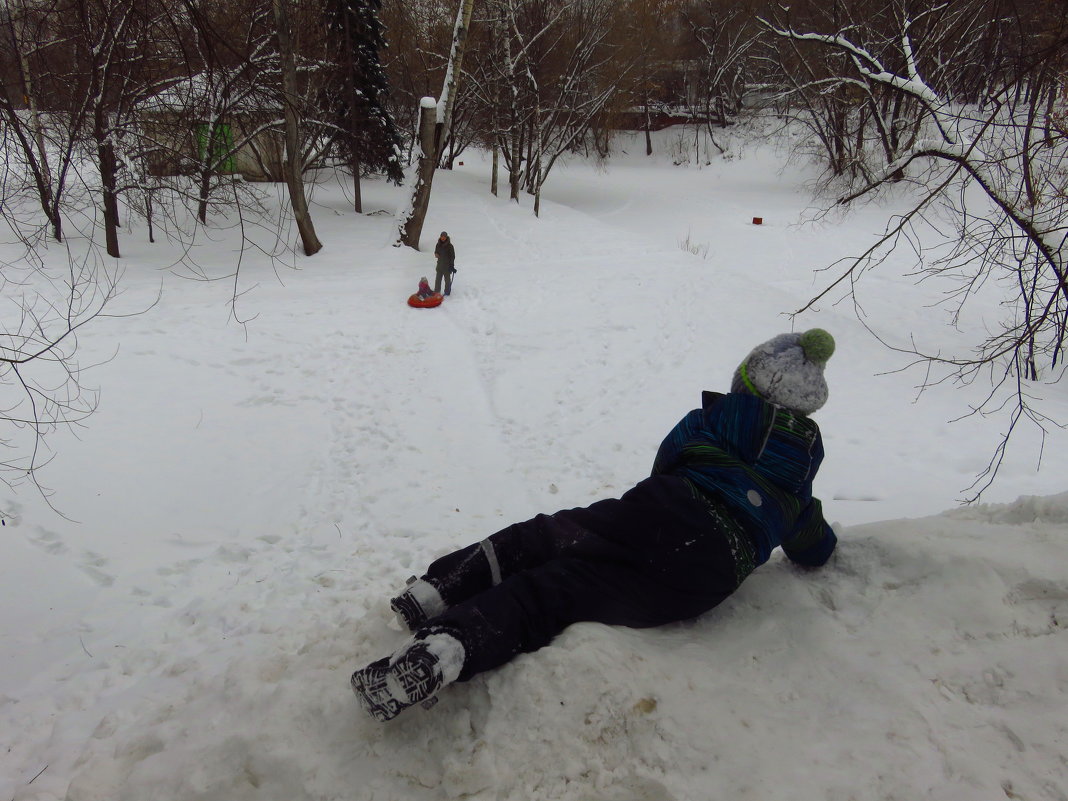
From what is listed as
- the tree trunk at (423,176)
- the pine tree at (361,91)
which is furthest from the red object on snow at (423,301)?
the pine tree at (361,91)

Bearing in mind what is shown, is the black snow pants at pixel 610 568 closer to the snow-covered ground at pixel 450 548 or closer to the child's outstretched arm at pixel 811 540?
the snow-covered ground at pixel 450 548

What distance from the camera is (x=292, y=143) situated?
34.9 feet

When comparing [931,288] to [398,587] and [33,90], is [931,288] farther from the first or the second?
[33,90]

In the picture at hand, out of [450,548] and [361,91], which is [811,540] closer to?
[450,548]

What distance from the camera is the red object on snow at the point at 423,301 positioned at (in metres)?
9.54

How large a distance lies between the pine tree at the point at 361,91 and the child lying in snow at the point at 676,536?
13.1m

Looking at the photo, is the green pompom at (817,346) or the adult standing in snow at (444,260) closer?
the green pompom at (817,346)

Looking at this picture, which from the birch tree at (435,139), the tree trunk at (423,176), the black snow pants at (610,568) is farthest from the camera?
the tree trunk at (423,176)

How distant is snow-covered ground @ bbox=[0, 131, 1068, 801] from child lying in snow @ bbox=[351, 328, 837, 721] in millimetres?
168

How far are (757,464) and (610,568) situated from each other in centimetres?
77

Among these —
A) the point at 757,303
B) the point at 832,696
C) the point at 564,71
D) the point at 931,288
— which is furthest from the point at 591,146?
the point at 832,696

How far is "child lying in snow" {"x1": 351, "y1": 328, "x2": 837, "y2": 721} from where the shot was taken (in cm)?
227

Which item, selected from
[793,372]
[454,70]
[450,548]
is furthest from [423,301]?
[793,372]

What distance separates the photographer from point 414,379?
7.19 m
